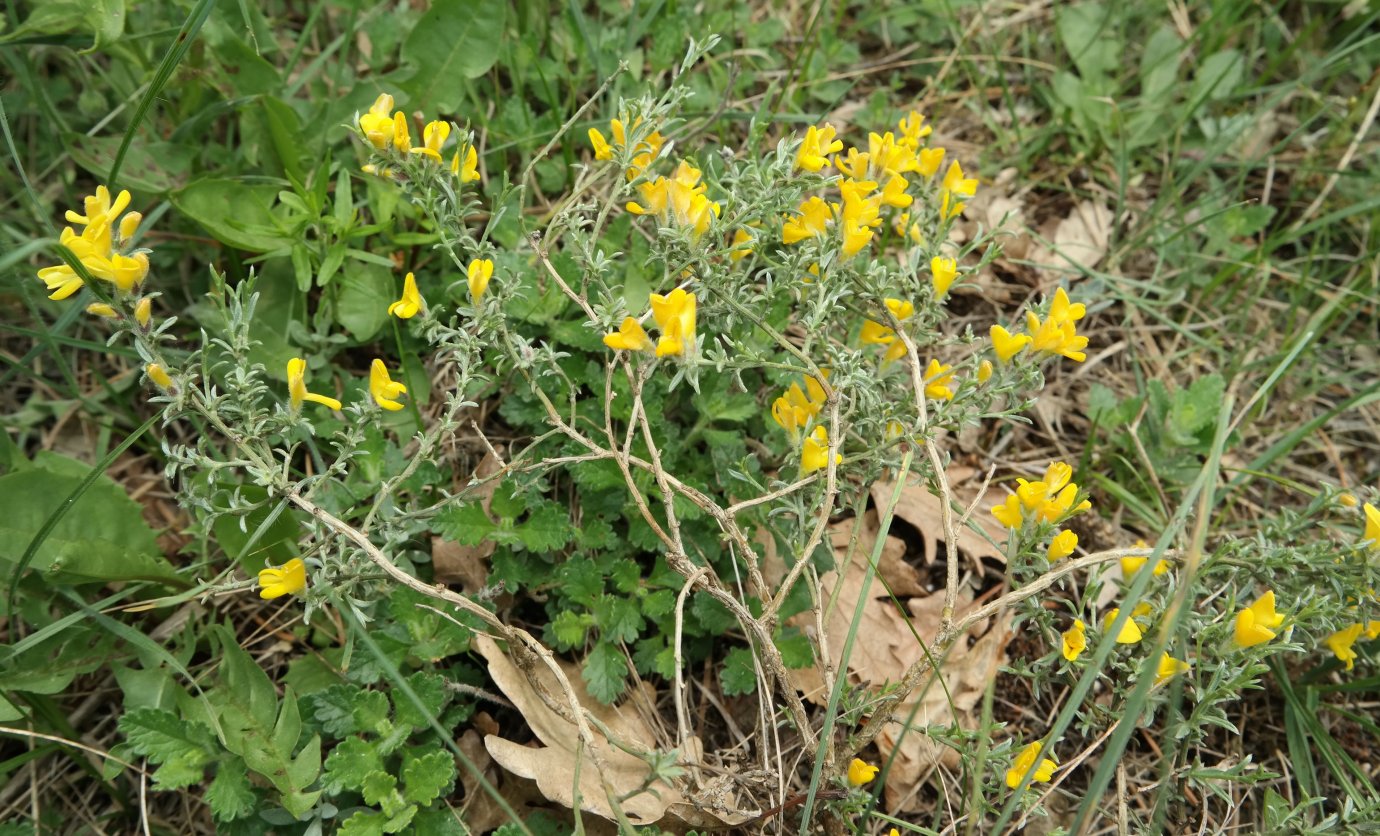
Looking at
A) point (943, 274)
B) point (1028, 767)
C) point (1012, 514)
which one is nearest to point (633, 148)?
point (943, 274)

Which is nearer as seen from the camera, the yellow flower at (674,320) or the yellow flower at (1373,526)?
the yellow flower at (674,320)

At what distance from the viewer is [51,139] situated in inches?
113

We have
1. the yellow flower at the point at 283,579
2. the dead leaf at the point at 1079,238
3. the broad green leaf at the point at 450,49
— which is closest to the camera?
the yellow flower at the point at 283,579

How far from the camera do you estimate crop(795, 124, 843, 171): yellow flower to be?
217 cm

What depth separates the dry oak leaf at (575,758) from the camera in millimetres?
2119

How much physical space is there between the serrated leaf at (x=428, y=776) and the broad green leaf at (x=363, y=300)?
1.16 meters

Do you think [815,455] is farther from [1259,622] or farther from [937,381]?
[1259,622]

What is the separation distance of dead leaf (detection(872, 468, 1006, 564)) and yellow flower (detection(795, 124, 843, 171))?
0.93 meters

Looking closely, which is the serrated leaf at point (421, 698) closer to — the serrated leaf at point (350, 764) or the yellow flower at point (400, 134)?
the serrated leaf at point (350, 764)

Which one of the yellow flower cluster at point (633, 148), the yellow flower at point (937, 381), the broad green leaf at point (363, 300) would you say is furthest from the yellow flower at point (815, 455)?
the broad green leaf at point (363, 300)

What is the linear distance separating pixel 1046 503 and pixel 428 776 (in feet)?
4.68

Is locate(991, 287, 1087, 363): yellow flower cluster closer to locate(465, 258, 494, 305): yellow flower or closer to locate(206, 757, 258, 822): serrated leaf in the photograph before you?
locate(465, 258, 494, 305): yellow flower

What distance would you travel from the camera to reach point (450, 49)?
2900mm

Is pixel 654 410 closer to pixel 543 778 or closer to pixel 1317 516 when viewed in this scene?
pixel 543 778
